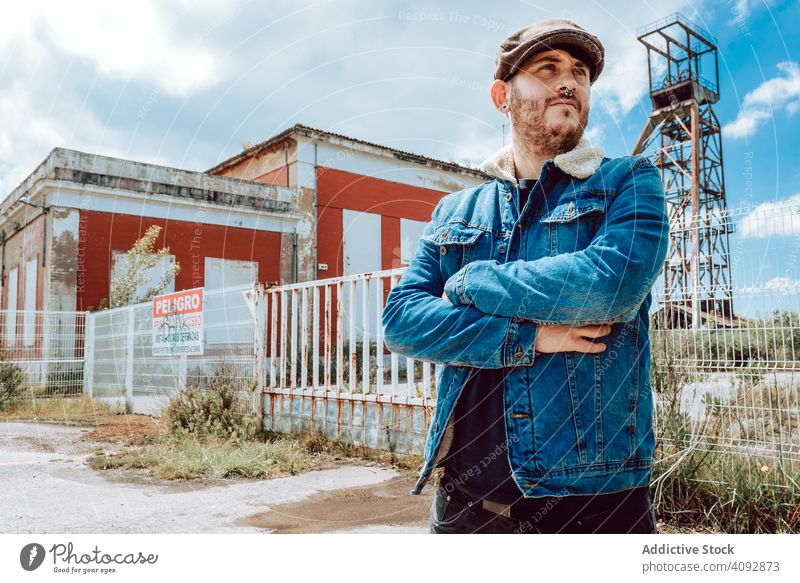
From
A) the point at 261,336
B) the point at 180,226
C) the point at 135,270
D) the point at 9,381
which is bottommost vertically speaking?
the point at 9,381

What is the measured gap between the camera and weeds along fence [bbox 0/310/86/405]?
876 centimetres

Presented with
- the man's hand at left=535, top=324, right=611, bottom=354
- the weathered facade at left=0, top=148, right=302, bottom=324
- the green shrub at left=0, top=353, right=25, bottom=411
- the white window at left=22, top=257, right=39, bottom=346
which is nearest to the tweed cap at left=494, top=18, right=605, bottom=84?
the man's hand at left=535, top=324, right=611, bottom=354

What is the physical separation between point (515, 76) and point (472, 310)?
539 millimetres

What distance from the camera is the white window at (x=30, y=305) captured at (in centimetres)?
893

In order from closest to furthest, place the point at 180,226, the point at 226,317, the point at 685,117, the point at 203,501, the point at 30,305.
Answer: the point at 685,117 < the point at 203,501 < the point at 226,317 < the point at 30,305 < the point at 180,226

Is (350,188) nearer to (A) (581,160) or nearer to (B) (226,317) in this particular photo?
(B) (226,317)

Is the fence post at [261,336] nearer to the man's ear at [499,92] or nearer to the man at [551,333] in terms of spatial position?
the man at [551,333]

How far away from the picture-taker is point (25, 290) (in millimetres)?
9922

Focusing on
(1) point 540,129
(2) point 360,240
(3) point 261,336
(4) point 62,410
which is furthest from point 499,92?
(2) point 360,240

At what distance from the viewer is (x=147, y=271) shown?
1002 centimetres

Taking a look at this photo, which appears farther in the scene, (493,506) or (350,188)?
(350,188)

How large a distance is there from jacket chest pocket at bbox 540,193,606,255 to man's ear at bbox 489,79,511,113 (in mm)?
315

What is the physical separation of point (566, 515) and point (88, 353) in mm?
9530
